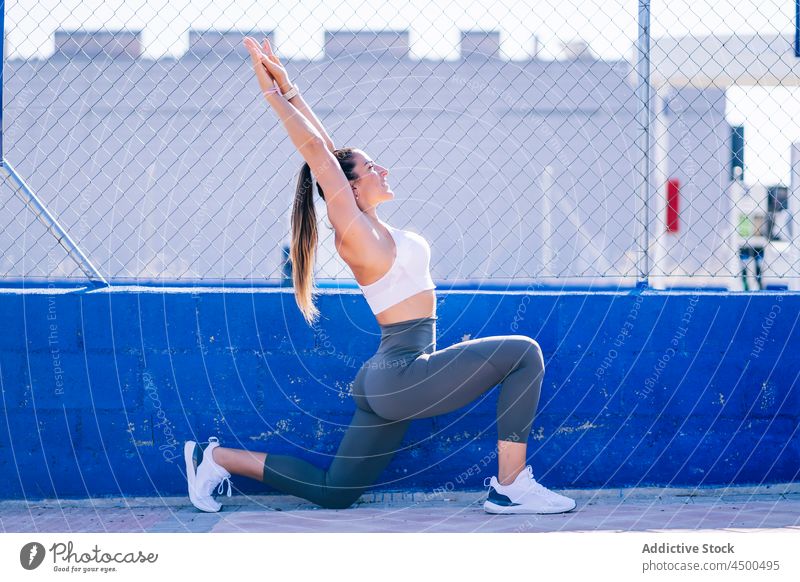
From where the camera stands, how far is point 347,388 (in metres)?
4.56

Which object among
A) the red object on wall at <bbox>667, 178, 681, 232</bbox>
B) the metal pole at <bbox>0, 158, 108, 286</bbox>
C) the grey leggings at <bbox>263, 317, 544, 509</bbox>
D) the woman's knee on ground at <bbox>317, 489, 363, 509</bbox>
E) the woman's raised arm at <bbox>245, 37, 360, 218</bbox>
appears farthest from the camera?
the red object on wall at <bbox>667, 178, 681, 232</bbox>

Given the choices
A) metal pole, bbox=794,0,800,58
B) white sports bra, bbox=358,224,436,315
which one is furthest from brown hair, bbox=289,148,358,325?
metal pole, bbox=794,0,800,58

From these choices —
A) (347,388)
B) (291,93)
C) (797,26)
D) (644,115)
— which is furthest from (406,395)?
(797,26)

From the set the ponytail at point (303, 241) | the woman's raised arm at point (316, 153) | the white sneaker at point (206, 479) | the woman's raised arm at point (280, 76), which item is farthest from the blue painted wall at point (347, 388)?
the woman's raised arm at point (280, 76)

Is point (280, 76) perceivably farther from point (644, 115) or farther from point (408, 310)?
point (644, 115)

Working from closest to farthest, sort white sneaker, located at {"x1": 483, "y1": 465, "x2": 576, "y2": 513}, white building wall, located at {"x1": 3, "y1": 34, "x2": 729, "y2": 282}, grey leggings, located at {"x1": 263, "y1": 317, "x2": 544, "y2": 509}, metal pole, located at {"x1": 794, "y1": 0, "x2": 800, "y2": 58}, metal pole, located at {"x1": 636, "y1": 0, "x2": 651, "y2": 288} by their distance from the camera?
grey leggings, located at {"x1": 263, "y1": 317, "x2": 544, "y2": 509}, white sneaker, located at {"x1": 483, "y1": 465, "x2": 576, "y2": 513}, metal pole, located at {"x1": 636, "y1": 0, "x2": 651, "y2": 288}, metal pole, located at {"x1": 794, "y1": 0, "x2": 800, "y2": 58}, white building wall, located at {"x1": 3, "y1": 34, "x2": 729, "y2": 282}

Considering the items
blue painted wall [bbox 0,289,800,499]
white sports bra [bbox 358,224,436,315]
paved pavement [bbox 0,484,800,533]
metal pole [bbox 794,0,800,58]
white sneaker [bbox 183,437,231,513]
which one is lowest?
paved pavement [bbox 0,484,800,533]

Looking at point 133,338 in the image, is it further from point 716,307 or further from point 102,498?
point 716,307

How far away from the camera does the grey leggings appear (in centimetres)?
400

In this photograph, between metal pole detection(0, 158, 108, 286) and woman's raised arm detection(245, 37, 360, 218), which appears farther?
metal pole detection(0, 158, 108, 286)

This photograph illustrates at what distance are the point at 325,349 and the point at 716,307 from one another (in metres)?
1.98

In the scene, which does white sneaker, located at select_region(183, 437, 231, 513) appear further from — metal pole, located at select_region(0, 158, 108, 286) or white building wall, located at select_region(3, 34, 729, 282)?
white building wall, located at select_region(3, 34, 729, 282)

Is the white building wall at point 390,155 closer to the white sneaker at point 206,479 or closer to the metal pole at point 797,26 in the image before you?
the metal pole at point 797,26

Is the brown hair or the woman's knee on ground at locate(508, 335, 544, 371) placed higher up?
the brown hair
